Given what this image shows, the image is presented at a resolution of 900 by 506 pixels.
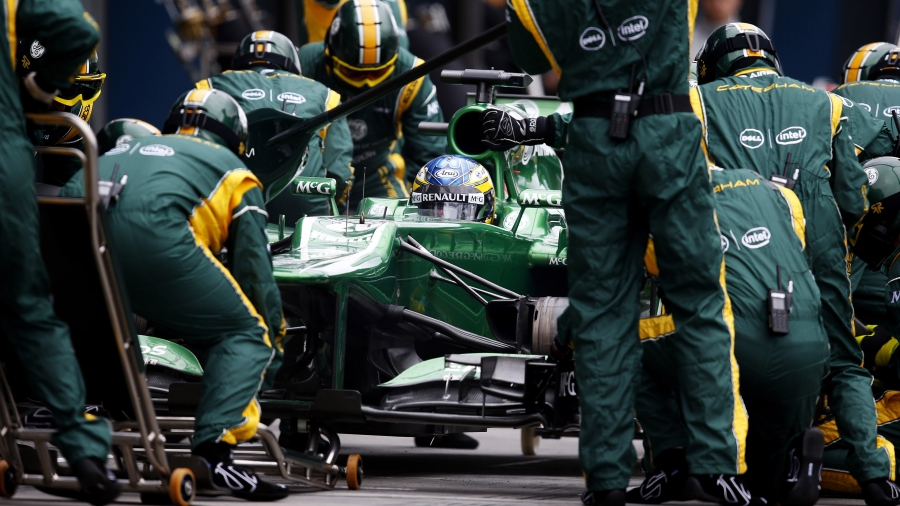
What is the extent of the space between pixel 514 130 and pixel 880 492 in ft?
6.58

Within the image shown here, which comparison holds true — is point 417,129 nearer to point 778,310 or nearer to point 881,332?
point 881,332

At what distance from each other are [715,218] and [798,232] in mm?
526

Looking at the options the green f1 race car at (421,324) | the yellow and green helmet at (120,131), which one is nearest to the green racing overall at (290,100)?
the green f1 race car at (421,324)

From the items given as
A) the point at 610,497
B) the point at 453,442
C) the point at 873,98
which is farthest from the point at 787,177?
the point at 453,442

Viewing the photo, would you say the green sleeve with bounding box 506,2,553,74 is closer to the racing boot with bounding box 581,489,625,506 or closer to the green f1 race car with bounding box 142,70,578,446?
the green f1 race car with bounding box 142,70,578,446

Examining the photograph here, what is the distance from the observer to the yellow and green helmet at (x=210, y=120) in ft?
18.6

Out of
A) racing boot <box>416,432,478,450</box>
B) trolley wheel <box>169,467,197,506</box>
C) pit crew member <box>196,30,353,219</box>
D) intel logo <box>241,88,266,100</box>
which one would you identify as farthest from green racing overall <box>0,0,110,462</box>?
racing boot <box>416,432,478,450</box>

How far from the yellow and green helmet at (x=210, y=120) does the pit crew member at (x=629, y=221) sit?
1215 millimetres

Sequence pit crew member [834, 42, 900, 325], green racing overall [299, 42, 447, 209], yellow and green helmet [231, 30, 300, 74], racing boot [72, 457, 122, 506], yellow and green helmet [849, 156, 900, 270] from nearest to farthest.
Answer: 1. racing boot [72, 457, 122, 506]
2. yellow and green helmet [849, 156, 900, 270]
3. pit crew member [834, 42, 900, 325]
4. yellow and green helmet [231, 30, 300, 74]
5. green racing overall [299, 42, 447, 209]

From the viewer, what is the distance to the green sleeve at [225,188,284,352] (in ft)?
17.7

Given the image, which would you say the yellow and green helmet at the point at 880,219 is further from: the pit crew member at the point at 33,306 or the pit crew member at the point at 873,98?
the pit crew member at the point at 33,306

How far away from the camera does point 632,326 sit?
5.29 metres

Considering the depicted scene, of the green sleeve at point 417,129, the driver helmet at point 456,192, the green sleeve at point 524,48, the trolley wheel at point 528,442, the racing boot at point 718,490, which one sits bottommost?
the trolley wheel at point 528,442

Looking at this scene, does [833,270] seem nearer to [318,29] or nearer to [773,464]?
[773,464]
